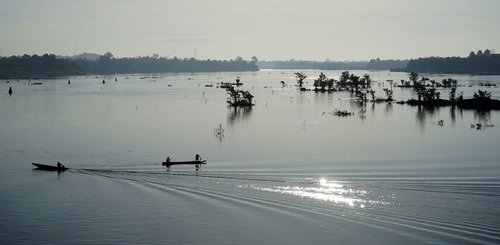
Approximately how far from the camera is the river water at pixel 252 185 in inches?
1315

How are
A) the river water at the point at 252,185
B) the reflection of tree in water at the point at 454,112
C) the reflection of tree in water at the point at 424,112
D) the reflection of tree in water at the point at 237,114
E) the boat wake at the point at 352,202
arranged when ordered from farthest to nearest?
1. the reflection of tree in water at the point at 454,112
2. the reflection of tree in water at the point at 424,112
3. the reflection of tree in water at the point at 237,114
4. the river water at the point at 252,185
5. the boat wake at the point at 352,202

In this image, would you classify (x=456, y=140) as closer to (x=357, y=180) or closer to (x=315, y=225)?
(x=357, y=180)

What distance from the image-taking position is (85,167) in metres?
52.3

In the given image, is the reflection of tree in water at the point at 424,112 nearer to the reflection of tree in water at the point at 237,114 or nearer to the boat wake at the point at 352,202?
the reflection of tree in water at the point at 237,114

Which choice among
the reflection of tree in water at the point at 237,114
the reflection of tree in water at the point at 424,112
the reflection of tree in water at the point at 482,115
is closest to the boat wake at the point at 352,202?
the reflection of tree in water at the point at 237,114

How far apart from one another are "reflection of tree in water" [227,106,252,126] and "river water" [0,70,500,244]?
936cm

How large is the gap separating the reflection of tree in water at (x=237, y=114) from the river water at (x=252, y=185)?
936 centimetres

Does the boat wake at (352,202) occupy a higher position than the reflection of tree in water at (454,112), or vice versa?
the reflection of tree in water at (454,112)

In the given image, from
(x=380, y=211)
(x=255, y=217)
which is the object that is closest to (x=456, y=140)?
(x=380, y=211)

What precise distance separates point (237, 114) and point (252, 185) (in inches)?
2504

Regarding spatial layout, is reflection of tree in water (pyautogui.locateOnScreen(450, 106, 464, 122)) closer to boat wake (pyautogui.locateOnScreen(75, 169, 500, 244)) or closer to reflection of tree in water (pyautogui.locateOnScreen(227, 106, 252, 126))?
reflection of tree in water (pyautogui.locateOnScreen(227, 106, 252, 126))

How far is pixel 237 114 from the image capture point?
107m

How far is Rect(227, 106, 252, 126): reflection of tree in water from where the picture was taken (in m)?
95.4

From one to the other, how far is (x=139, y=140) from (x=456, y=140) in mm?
39132
